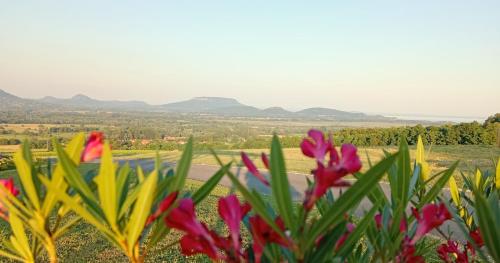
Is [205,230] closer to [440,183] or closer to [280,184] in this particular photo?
[280,184]

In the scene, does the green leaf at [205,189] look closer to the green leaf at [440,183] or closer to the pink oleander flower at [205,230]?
the pink oleander flower at [205,230]

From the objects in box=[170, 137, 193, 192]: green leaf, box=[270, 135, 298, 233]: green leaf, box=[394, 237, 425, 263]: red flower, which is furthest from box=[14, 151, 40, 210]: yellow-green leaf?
box=[394, 237, 425, 263]: red flower

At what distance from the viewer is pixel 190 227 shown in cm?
36

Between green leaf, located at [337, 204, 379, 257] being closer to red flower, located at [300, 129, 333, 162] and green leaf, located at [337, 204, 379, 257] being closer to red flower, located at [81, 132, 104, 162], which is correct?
red flower, located at [300, 129, 333, 162]

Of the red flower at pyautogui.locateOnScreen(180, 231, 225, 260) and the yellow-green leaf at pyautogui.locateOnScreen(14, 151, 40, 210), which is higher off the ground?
the yellow-green leaf at pyautogui.locateOnScreen(14, 151, 40, 210)

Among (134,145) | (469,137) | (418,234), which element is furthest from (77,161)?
(134,145)

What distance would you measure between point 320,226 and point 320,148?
0.07 metres

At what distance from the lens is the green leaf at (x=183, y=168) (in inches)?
16.4

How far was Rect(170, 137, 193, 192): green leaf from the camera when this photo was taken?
0.42m

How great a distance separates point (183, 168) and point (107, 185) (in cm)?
9

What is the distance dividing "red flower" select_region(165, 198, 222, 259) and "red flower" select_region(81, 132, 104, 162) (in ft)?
0.45

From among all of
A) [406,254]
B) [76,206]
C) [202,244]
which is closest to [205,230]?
[202,244]

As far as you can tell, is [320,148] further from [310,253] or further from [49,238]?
[49,238]

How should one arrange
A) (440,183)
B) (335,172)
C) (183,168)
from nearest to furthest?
(335,172) < (183,168) < (440,183)
